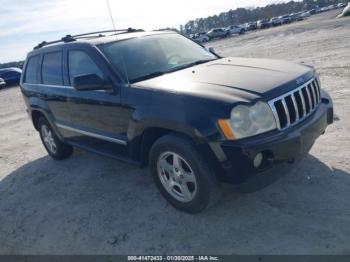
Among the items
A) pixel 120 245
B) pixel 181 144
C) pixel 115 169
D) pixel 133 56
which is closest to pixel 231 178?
pixel 181 144

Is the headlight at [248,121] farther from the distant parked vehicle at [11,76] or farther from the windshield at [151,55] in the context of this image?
the distant parked vehicle at [11,76]

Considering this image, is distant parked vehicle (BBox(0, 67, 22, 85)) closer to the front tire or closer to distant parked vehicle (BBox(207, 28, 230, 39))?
the front tire

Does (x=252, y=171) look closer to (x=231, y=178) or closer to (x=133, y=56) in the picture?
(x=231, y=178)

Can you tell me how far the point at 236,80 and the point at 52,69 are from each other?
305cm

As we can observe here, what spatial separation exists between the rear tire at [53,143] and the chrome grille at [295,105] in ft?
12.8

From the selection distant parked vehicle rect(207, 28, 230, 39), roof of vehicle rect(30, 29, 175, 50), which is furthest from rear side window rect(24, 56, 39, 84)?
distant parked vehicle rect(207, 28, 230, 39)

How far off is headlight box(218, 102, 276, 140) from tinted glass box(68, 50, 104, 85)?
1803 mm

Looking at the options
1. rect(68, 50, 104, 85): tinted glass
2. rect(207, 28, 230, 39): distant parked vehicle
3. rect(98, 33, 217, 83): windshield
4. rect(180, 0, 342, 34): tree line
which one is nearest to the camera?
rect(98, 33, 217, 83): windshield

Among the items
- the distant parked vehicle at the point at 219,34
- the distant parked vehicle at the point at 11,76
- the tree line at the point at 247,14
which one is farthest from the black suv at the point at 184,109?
the tree line at the point at 247,14

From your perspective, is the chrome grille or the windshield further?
the windshield

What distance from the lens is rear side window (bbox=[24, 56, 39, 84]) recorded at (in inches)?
242

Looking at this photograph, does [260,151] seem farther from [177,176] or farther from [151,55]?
[151,55]

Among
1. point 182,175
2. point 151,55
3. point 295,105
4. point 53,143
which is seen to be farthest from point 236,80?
point 53,143

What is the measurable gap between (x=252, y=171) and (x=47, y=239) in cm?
226
